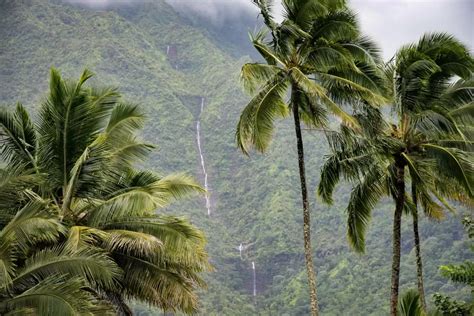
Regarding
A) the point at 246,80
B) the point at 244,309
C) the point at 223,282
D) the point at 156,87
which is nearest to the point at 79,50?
the point at 156,87

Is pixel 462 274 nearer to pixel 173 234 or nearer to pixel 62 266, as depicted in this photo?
pixel 173 234

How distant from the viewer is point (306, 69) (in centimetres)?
1426

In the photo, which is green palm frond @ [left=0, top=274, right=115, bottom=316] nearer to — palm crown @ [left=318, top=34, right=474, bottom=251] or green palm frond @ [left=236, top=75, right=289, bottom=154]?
green palm frond @ [left=236, top=75, right=289, bottom=154]

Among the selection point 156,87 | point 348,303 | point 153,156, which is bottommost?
point 348,303

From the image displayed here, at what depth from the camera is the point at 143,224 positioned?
12.7 m

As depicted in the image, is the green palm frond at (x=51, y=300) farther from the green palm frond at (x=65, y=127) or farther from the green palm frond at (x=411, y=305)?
the green palm frond at (x=411, y=305)

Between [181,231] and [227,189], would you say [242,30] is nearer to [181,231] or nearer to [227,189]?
[227,189]

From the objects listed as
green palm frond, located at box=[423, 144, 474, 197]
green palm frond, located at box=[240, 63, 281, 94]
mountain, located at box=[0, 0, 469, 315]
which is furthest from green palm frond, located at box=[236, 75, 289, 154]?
mountain, located at box=[0, 0, 469, 315]

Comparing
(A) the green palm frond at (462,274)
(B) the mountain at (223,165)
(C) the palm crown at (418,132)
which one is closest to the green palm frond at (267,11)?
(C) the palm crown at (418,132)

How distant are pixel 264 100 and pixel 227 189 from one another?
92.7 m

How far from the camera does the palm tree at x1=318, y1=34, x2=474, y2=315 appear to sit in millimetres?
13766

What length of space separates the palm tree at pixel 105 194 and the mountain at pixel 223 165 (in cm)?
3369

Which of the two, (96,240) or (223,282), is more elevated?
(96,240)

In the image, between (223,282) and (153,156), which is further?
(153,156)
